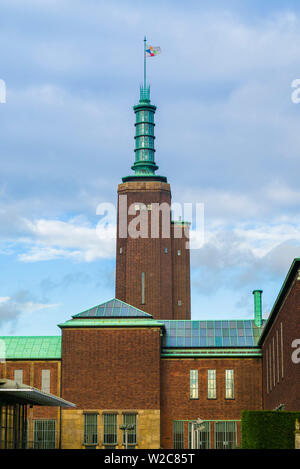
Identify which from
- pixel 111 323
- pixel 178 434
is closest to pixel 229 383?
pixel 178 434

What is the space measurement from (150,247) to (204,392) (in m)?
29.7

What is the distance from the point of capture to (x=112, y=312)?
A: 70.2 meters

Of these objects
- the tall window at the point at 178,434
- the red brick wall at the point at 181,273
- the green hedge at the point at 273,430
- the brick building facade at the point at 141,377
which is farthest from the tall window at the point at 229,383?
the red brick wall at the point at 181,273

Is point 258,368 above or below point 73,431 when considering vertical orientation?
above

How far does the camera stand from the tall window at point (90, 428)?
220 ft

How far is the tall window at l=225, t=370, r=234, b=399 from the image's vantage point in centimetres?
6881

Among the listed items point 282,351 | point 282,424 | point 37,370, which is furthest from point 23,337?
point 282,424

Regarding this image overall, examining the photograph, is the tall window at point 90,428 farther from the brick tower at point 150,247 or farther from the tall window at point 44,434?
the brick tower at point 150,247

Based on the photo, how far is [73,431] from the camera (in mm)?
67375

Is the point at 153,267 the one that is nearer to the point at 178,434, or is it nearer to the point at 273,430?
the point at 178,434

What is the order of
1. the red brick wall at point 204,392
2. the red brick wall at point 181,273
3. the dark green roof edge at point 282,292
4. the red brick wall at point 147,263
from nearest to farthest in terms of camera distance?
the dark green roof edge at point 282,292 → the red brick wall at point 204,392 → the red brick wall at point 147,263 → the red brick wall at point 181,273

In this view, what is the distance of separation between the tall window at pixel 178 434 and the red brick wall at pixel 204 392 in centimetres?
28

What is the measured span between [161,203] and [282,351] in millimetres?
43981
